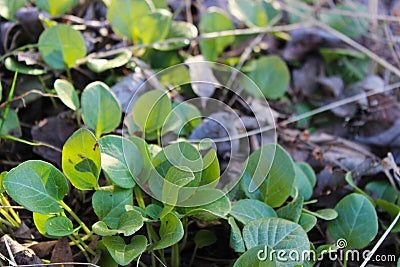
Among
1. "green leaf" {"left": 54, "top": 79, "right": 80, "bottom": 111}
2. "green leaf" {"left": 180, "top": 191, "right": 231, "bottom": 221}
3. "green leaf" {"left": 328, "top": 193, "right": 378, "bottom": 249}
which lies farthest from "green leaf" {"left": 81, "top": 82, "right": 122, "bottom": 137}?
"green leaf" {"left": 328, "top": 193, "right": 378, "bottom": 249}

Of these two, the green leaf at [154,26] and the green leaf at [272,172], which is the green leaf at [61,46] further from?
the green leaf at [272,172]

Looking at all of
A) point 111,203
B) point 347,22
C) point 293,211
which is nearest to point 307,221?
point 293,211

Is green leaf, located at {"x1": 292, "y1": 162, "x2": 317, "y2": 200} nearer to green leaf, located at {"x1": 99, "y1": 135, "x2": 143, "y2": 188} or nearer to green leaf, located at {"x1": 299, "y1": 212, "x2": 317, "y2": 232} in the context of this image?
green leaf, located at {"x1": 299, "y1": 212, "x2": 317, "y2": 232}

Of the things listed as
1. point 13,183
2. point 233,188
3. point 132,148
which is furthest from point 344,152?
point 13,183

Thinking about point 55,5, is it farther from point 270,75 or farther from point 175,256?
point 175,256

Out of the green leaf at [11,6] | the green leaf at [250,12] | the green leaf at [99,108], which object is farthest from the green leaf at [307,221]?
the green leaf at [11,6]

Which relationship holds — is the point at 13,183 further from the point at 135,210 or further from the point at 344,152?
the point at 344,152
